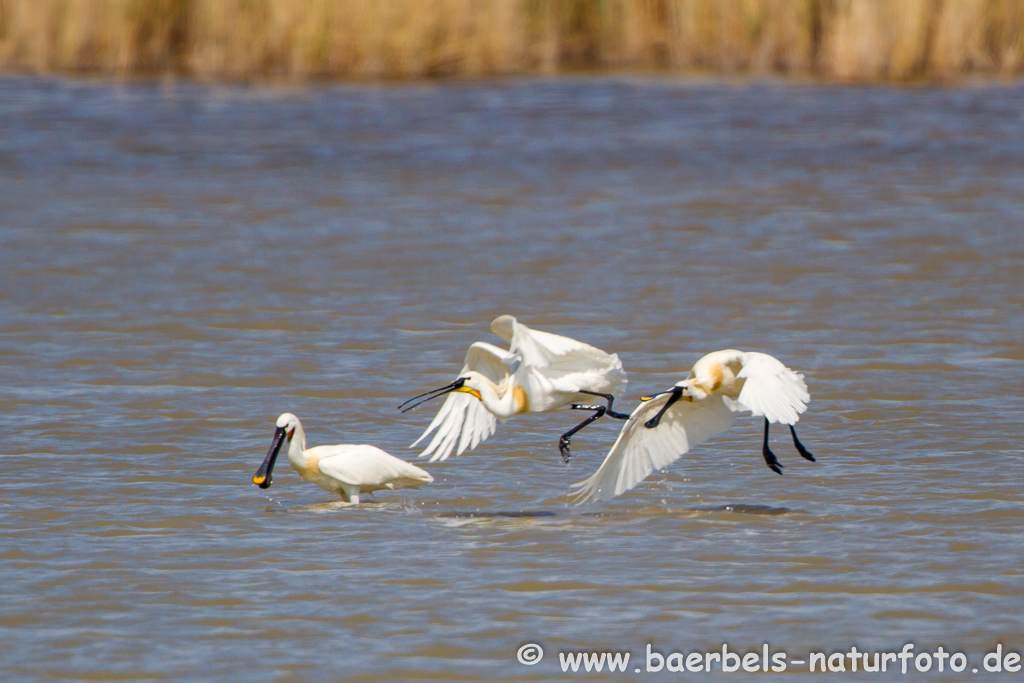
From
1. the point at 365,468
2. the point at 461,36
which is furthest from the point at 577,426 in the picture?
the point at 461,36

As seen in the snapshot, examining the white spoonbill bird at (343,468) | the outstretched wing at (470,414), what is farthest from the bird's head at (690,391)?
the white spoonbill bird at (343,468)

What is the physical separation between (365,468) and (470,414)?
0.86 meters

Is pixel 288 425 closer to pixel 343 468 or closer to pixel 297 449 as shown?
pixel 297 449

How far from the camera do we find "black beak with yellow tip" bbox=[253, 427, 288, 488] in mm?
6680

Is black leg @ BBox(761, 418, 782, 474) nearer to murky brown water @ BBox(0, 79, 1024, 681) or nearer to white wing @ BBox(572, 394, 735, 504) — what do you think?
murky brown water @ BBox(0, 79, 1024, 681)

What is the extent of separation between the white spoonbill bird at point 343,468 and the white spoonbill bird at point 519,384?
0.68ft

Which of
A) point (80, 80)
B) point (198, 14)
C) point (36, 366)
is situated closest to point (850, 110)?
point (198, 14)

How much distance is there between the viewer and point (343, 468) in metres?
6.56

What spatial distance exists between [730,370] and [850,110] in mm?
13540

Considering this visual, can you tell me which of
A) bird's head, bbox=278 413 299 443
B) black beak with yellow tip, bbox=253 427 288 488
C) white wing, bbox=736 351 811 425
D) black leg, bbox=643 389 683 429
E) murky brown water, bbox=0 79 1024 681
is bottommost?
murky brown water, bbox=0 79 1024 681

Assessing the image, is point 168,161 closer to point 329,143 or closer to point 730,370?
point 329,143

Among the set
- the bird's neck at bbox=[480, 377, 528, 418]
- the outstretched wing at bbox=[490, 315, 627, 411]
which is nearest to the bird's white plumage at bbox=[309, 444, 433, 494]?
the bird's neck at bbox=[480, 377, 528, 418]

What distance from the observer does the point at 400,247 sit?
12.7m

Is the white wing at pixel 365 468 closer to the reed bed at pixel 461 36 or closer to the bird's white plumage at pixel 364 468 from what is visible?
the bird's white plumage at pixel 364 468
